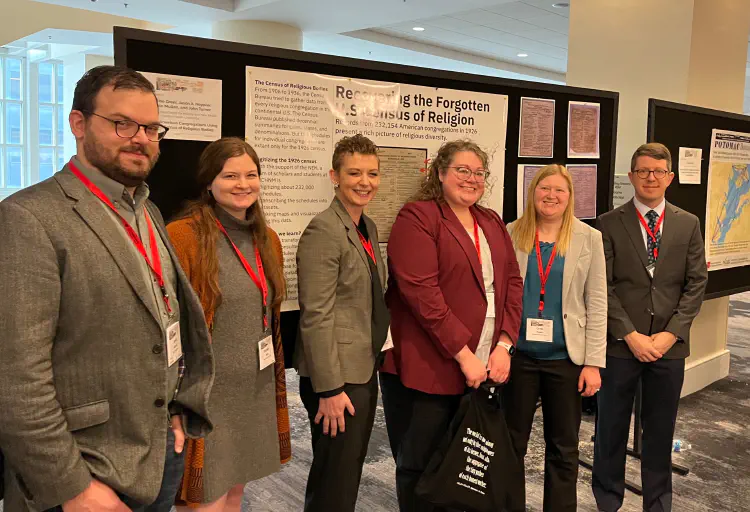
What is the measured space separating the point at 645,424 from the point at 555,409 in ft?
1.88

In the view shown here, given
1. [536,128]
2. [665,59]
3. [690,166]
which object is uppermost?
[665,59]

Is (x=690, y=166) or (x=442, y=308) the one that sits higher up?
(x=690, y=166)

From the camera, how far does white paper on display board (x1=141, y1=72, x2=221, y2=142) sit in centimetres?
194

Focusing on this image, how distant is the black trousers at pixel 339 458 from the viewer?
6.68ft

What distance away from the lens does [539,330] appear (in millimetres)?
2406

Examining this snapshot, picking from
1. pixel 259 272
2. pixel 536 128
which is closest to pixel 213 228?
pixel 259 272

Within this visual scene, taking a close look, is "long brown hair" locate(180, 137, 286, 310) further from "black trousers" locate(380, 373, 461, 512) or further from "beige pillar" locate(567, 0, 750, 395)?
"beige pillar" locate(567, 0, 750, 395)

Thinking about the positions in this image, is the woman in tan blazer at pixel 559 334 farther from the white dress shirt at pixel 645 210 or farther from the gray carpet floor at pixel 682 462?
the gray carpet floor at pixel 682 462

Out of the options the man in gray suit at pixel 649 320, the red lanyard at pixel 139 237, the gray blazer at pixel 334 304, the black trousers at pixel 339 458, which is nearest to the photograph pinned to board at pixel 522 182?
the man in gray suit at pixel 649 320

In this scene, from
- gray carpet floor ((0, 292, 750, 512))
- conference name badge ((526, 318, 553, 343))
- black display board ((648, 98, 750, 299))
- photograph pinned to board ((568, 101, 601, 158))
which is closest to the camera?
conference name badge ((526, 318, 553, 343))

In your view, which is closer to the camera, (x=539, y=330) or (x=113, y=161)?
(x=113, y=161)

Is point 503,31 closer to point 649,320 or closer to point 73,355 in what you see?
point 649,320

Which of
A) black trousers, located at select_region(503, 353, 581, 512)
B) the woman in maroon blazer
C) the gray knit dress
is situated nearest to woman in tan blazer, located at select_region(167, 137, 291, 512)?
the gray knit dress

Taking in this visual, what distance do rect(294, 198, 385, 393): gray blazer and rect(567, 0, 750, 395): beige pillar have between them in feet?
9.68
